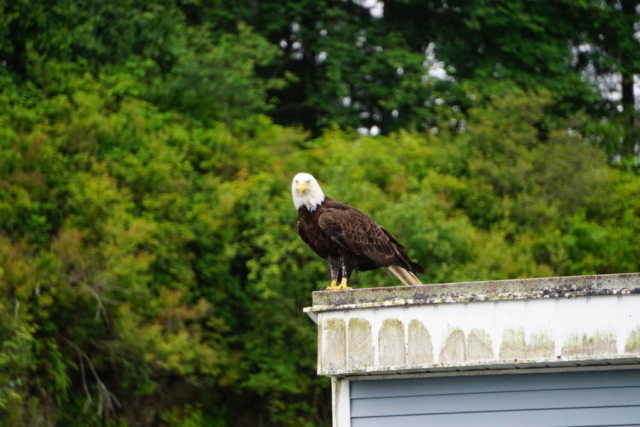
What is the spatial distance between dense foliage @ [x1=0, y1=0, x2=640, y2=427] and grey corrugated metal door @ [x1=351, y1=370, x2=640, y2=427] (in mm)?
8293

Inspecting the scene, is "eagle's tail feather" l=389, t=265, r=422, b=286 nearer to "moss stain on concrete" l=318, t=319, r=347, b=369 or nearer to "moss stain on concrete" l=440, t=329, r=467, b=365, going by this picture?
"moss stain on concrete" l=318, t=319, r=347, b=369

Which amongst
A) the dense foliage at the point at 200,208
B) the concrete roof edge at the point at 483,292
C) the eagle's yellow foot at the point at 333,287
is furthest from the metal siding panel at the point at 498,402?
the dense foliage at the point at 200,208

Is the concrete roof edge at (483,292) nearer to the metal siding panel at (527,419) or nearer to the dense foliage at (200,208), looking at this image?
Result: the metal siding panel at (527,419)

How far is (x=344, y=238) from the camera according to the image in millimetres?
9000

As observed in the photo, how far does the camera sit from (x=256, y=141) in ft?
68.7

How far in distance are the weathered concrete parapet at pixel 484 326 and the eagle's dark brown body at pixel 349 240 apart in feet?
7.37

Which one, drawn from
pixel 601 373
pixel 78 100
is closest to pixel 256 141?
pixel 78 100

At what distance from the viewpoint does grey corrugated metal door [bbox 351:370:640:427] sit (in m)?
6.19

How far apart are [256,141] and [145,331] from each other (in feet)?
19.1

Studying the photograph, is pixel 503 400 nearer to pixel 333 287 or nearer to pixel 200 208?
pixel 333 287

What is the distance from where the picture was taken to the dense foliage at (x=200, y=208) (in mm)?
16094

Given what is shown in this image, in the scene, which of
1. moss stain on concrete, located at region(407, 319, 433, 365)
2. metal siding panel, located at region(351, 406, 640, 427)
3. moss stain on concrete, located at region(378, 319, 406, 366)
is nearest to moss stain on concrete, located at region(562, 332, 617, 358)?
metal siding panel, located at region(351, 406, 640, 427)

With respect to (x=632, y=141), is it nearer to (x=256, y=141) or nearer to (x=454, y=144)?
(x=454, y=144)

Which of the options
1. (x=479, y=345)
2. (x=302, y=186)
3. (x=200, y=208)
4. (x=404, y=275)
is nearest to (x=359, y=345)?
(x=479, y=345)
